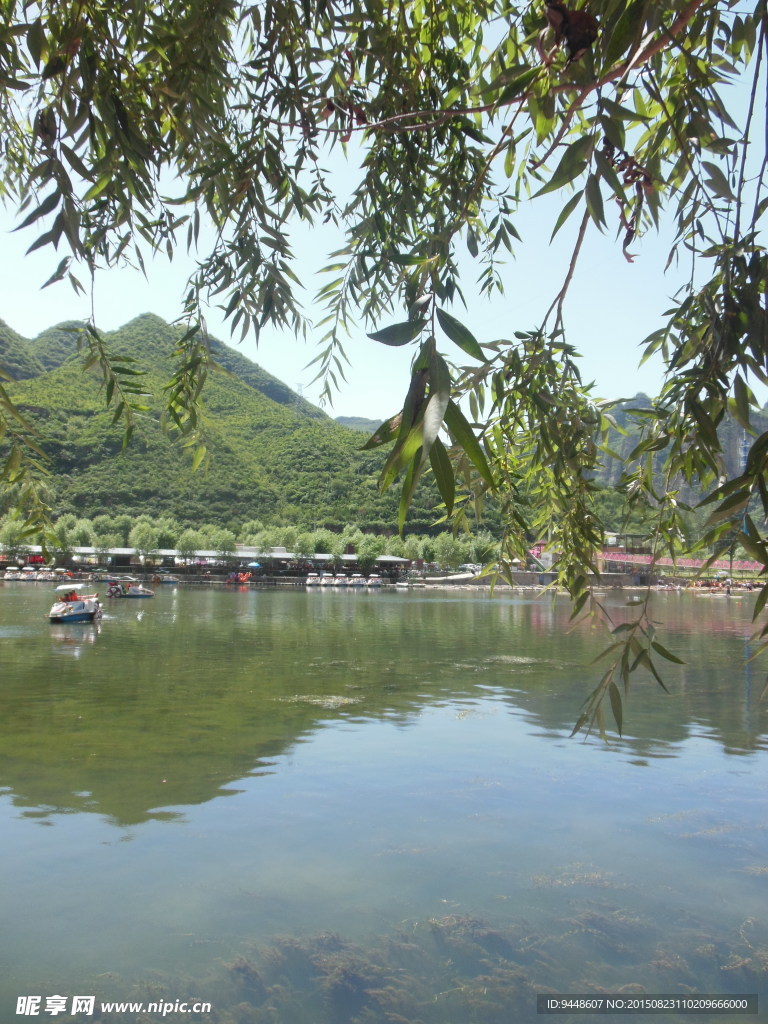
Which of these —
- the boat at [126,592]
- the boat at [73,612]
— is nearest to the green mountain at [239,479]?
the boat at [126,592]

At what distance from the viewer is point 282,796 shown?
8.73 meters

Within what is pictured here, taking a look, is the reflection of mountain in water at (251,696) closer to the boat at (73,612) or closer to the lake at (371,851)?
the lake at (371,851)

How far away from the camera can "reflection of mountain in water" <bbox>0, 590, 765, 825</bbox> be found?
31.0 ft

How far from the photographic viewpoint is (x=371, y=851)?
7.18 m

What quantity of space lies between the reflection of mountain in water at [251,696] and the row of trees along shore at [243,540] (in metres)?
48.0

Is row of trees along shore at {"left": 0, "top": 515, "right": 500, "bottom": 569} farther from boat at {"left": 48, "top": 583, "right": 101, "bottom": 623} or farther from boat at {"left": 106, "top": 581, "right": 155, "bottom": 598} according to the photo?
boat at {"left": 48, "top": 583, "right": 101, "bottom": 623}

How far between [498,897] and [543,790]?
3.08 meters

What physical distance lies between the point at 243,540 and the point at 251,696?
7352cm

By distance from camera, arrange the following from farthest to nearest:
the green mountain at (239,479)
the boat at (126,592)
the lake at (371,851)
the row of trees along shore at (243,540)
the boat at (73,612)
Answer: the green mountain at (239,479) < the row of trees along shore at (243,540) < the boat at (126,592) < the boat at (73,612) < the lake at (371,851)

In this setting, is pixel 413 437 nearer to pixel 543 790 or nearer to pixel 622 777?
pixel 543 790

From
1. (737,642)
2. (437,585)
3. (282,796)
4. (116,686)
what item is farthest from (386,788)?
(437,585)

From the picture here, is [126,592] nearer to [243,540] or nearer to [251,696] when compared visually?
[251,696]

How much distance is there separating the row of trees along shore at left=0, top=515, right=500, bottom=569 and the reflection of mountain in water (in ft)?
158

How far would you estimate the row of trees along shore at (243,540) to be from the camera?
7756 cm
